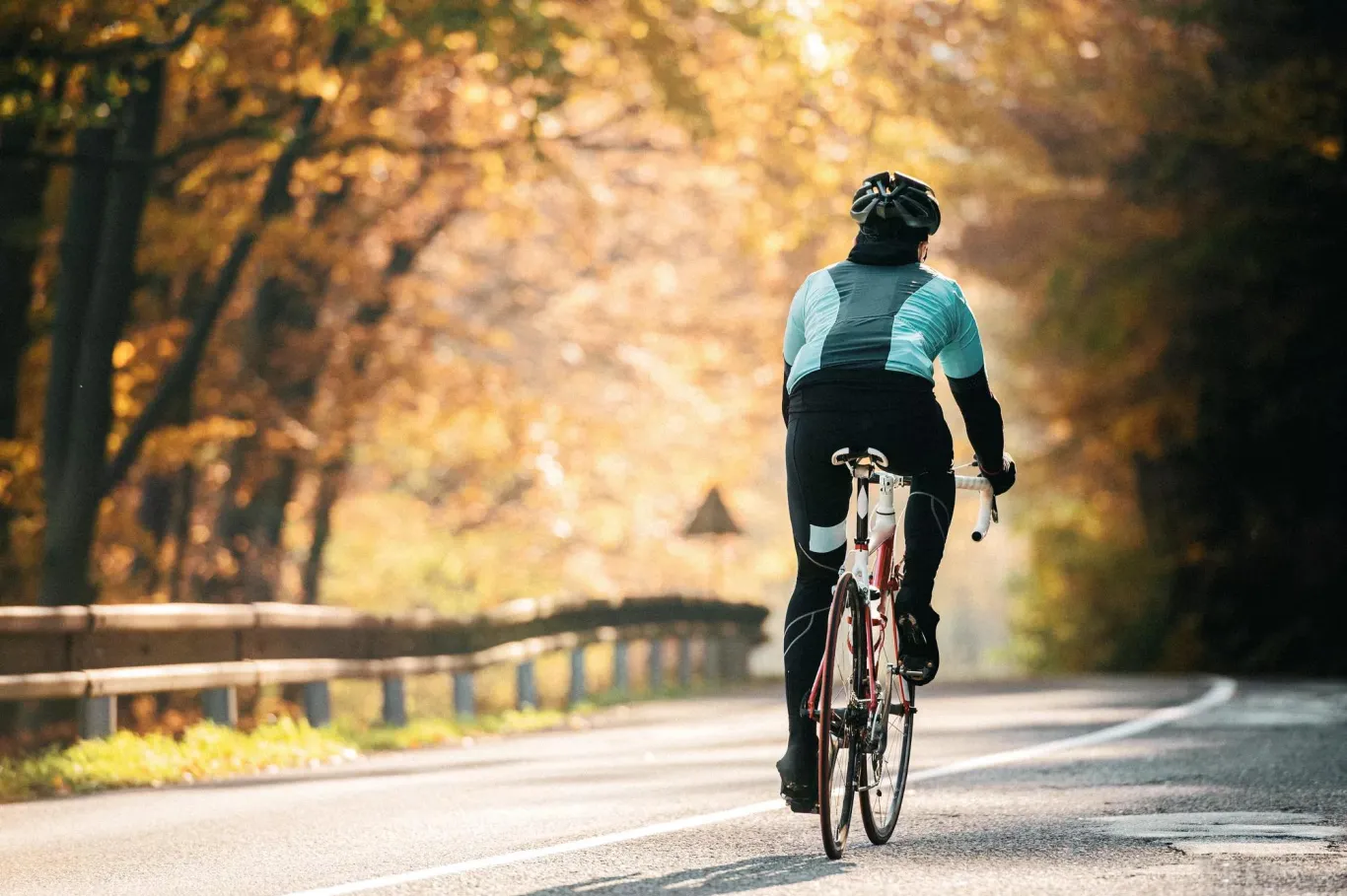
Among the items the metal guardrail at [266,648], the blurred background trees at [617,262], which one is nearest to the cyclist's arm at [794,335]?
the metal guardrail at [266,648]

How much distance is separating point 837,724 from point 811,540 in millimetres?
649

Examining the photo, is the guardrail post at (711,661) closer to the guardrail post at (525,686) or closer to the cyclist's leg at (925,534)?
the guardrail post at (525,686)

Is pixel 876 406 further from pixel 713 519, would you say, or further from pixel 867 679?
pixel 713 519

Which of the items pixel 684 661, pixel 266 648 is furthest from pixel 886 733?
pixel 684 661

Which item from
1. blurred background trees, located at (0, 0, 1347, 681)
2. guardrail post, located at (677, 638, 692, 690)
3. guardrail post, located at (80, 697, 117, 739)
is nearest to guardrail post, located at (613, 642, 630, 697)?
guardrail post, located at (677, 638, 692, 690)

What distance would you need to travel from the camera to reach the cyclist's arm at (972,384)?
290 inches

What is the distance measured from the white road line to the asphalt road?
0.07ft

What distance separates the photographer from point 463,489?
97.4 ft

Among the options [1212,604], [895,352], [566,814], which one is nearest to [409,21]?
[566,814]

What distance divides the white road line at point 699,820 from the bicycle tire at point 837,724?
39.9 inches

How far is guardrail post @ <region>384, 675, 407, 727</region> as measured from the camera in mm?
16141

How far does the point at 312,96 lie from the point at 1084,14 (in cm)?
900

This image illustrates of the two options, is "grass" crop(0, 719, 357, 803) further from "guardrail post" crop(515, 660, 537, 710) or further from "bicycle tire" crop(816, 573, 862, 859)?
"bicycle tire" crop(816, 573, 862, 859)

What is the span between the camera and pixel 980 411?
745 cm
